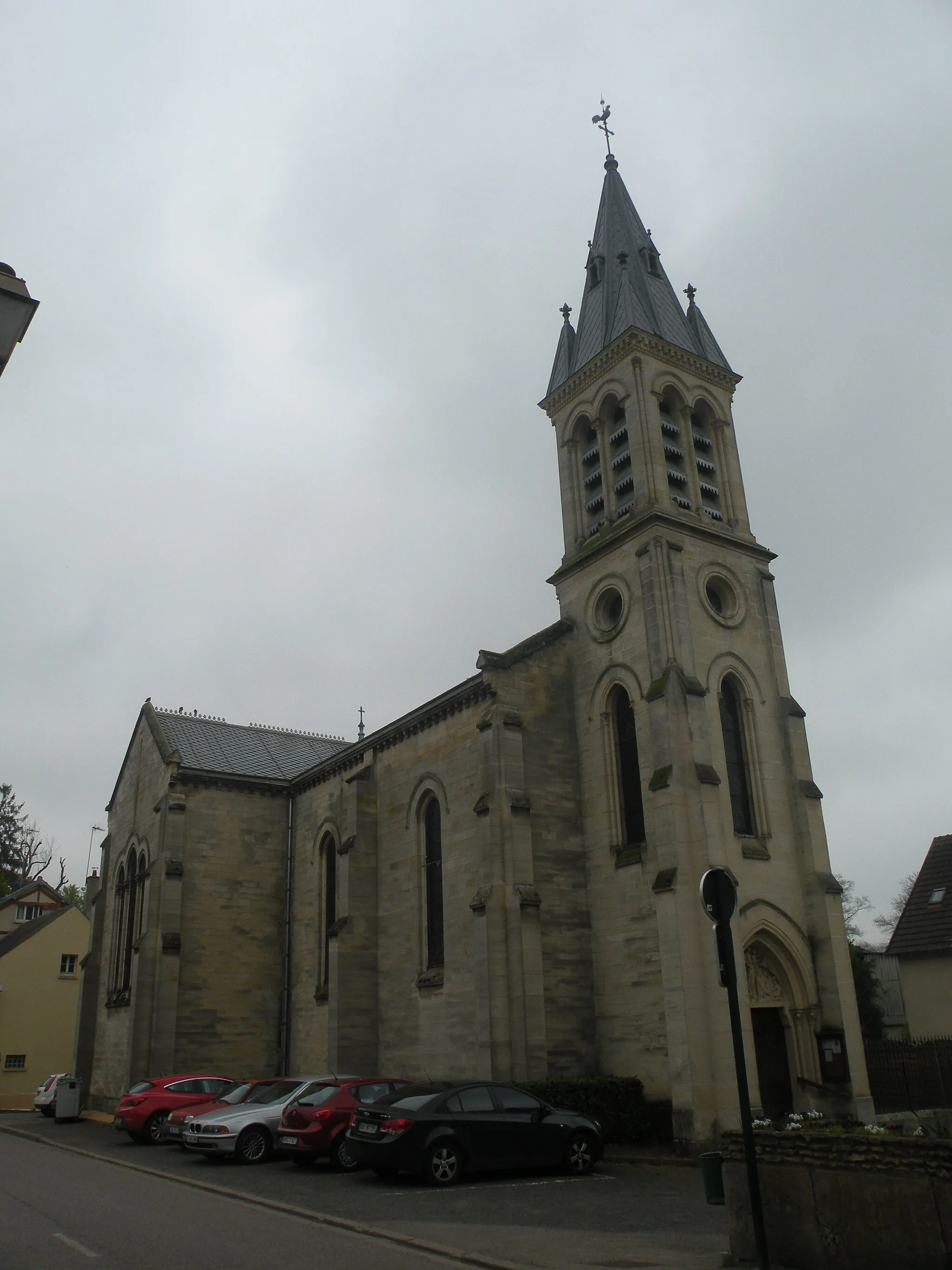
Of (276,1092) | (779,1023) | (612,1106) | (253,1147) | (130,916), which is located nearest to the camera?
(253,1147)

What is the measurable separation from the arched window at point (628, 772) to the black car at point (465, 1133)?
23.2 feet

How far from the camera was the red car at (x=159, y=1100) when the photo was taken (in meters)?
22.3

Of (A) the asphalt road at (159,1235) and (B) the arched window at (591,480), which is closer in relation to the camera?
(A) the asphalt road at (159,1235)

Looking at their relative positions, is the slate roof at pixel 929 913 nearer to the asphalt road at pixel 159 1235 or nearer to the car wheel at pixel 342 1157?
the car wheel at pixel 342 1157

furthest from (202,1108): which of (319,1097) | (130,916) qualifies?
(130,916)

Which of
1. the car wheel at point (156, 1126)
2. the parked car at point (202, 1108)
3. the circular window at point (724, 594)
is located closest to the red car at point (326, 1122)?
the parked car at point (202, 1108)

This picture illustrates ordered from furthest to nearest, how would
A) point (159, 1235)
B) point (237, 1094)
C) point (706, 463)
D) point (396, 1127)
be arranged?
point (706, 463) < point (237, 1094) < point (396, 1127) < point (159, 1235)

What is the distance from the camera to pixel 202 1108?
2136 centimetres

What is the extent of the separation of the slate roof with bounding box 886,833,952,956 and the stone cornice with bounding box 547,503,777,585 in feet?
43.0

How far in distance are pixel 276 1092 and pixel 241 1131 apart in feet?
5.03

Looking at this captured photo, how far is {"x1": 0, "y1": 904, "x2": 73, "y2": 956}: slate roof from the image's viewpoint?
140 feet

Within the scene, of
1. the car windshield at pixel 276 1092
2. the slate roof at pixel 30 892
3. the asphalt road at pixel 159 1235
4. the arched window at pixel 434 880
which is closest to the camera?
the asphalt road at pixel 159 1235

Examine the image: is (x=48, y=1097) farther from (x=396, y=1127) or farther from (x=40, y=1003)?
(x=396, y=1127)

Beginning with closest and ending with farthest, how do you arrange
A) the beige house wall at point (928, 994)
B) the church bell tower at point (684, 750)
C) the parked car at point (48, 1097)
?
the church bell tower at point (684, 750), the beige house wall at point (928, 994), the parked car at point (48, 1097)
